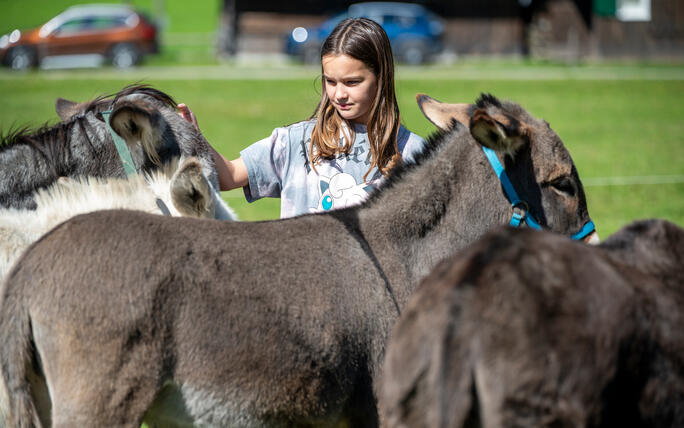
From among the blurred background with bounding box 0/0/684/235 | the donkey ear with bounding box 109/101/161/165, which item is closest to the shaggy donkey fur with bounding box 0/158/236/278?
the donkey ear with bounding box 109/101/161/165

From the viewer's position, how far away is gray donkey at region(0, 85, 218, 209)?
4.14m

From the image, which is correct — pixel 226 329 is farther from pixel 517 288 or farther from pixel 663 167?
pixel 663 167

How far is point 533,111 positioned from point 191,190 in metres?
20.7

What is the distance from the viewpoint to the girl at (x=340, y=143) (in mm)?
4570

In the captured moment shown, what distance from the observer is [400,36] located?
3906cm

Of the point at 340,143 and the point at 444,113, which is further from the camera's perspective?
the point at 340,143

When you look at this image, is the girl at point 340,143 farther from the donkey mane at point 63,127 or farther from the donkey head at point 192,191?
the donkey head at point 192,191

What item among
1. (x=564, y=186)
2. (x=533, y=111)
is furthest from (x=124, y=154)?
(x=533, y=111)

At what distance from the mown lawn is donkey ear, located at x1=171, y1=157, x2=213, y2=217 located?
5851 millimetres

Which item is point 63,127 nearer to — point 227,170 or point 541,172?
point 227,170

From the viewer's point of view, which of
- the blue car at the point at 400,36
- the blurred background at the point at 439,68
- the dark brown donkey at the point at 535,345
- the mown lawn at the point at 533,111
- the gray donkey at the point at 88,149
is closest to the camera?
the dark brown donkey at the point at 535,345

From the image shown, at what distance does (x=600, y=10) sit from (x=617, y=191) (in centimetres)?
3508

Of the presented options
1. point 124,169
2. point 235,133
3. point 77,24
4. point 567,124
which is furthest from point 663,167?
point 77,24

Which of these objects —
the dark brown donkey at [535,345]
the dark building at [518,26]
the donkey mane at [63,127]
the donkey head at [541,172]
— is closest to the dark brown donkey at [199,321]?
the donkey head at [541,172]
